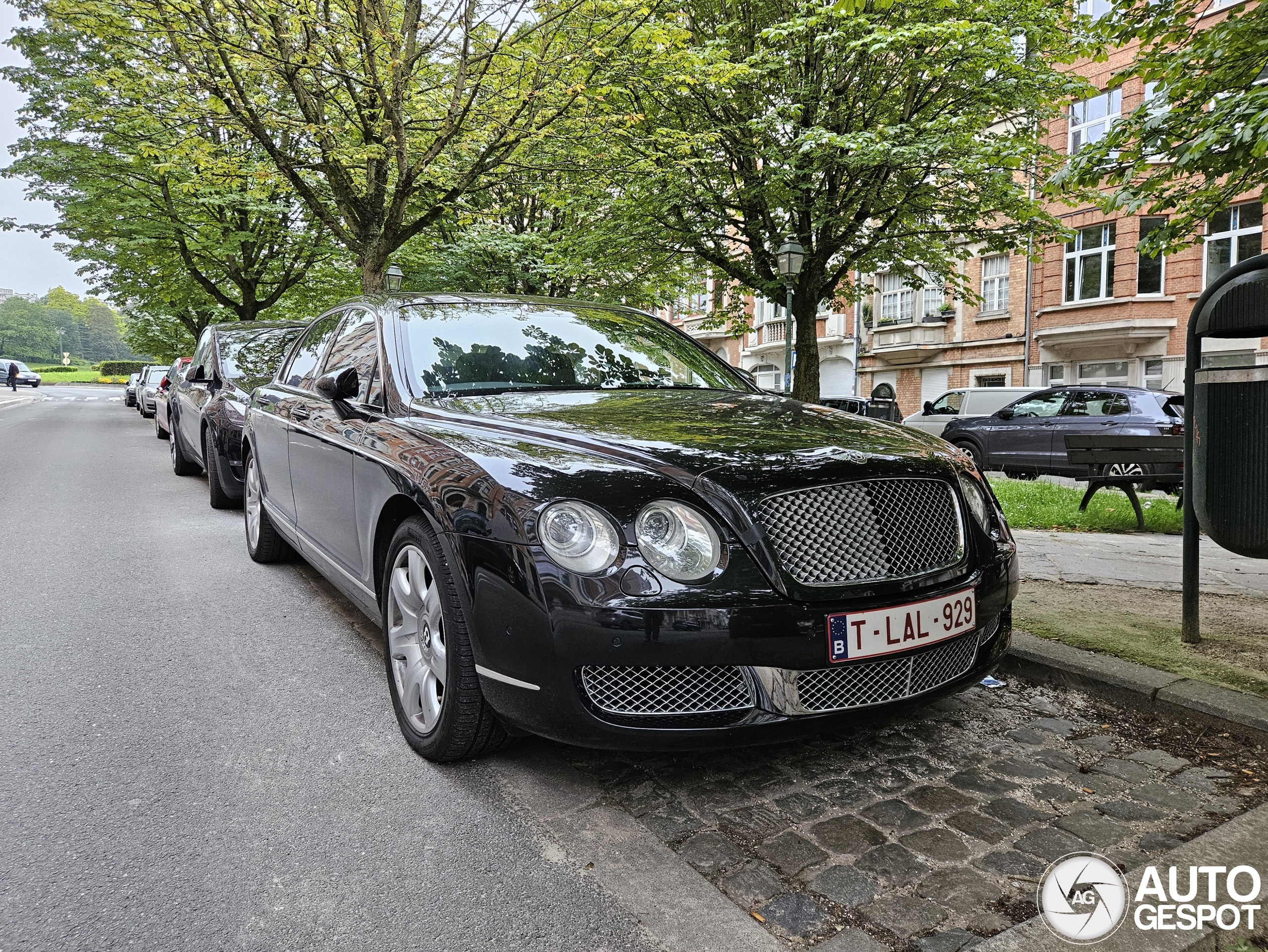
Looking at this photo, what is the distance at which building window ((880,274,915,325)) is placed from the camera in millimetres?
30719

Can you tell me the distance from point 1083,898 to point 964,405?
16662 millimetres

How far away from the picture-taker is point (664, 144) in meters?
13.6

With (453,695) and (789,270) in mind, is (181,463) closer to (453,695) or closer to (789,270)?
(789,270)

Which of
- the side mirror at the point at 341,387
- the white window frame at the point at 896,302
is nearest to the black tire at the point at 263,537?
the side mirror at the point at 341,387

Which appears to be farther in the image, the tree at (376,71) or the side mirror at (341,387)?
the tree at (376,71)

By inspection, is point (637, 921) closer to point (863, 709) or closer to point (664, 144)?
point (863, 709)

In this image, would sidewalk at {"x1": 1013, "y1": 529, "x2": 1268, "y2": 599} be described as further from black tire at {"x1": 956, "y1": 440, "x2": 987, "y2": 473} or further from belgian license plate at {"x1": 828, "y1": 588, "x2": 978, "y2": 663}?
black tire at {"x1": 956, "y1": 440, "x2": 987, "y2": 473}

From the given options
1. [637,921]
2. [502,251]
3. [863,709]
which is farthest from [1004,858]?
[502,251]

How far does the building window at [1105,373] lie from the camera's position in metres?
25.1

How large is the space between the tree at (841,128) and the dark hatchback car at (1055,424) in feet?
9.35

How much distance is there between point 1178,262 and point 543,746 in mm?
26235

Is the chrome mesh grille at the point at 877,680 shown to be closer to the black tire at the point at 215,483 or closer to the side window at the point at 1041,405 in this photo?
the black tire at the point at 215,483

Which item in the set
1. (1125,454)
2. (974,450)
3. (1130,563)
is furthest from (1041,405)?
(1130,563)

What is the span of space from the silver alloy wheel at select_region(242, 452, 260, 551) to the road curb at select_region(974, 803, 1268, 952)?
502 cm
